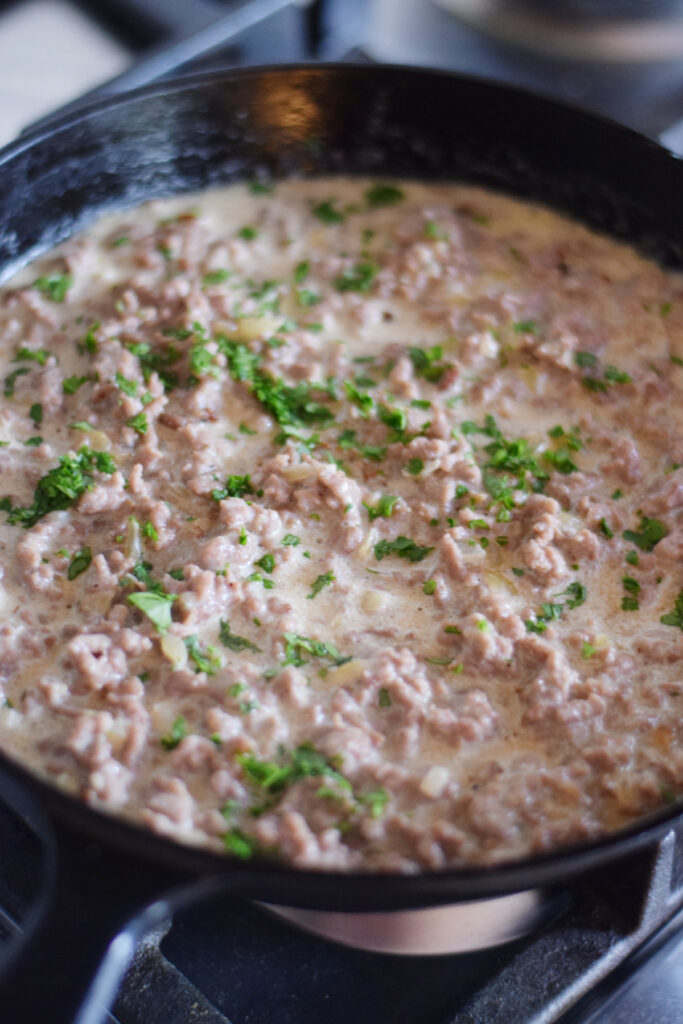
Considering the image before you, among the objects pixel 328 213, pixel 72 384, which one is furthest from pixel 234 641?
pixel 328 213

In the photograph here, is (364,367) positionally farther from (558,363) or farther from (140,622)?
(140,622)

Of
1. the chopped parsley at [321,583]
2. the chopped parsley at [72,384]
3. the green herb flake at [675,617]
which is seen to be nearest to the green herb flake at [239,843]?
the chopped parsley at [321,583]

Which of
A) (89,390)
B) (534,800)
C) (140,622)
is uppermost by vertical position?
(89,390)

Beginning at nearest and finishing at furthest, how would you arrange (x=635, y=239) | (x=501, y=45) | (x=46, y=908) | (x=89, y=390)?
1. (x=46, y=908)
2. (x=89, y=390)
3. (x=635, y=239)
4. (x=501, y=45)

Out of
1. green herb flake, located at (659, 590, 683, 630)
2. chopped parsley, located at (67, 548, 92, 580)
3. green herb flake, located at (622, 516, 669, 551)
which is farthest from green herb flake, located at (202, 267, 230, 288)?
green herb flake, located at (659, 590, 683, 630)

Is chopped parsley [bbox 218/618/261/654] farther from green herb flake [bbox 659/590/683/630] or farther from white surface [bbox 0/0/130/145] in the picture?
white surface [bbox 0/0/130/145]

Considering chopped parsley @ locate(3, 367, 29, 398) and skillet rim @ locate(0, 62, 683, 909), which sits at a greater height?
chopped parsley @ locate(3, 367, 29, 398)

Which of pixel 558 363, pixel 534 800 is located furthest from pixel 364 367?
pixel 534 800
